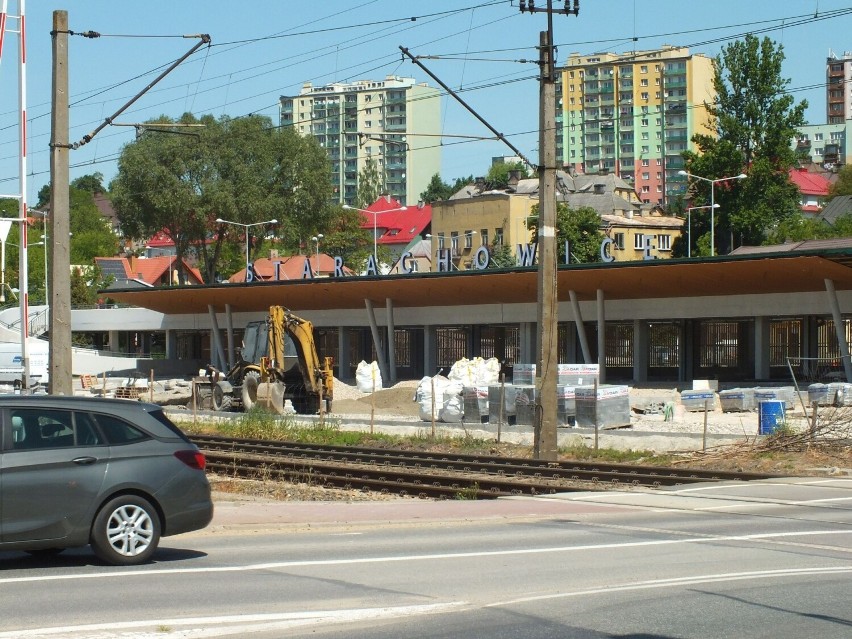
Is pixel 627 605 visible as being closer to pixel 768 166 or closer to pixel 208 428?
pixel 208 428

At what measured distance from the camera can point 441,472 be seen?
82.8 ft

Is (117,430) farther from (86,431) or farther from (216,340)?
(216,340)

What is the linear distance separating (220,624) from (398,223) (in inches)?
5882

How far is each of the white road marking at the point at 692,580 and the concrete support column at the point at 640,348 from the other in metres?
45.7

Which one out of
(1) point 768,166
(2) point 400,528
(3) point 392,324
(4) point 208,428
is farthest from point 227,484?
(1) point 768,166

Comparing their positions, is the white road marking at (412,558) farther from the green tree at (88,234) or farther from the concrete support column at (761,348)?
the green tree at (88,234)

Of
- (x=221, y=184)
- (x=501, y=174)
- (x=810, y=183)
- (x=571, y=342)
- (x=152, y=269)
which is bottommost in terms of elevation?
(x=571, y=342)

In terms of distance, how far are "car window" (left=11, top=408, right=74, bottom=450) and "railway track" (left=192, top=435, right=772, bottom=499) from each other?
9845 mm

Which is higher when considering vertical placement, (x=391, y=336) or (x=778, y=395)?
(x=391, y=336)

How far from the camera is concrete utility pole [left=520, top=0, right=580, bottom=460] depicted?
79.8 feet

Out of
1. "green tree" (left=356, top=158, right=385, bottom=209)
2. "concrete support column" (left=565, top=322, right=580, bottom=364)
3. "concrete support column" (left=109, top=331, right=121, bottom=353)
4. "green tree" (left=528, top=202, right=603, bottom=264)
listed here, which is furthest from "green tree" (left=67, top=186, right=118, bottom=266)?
"concrete support column" (left=565, top=322, right=580, bottom=364)

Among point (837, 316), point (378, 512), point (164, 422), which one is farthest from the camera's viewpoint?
point (837, 316)

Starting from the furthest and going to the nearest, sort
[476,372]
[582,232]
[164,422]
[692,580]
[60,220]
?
A: [582,232] < [476,372] < [60,220] < [164,422] < [692,580]

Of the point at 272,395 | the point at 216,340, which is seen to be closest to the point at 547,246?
the point at 272,395
